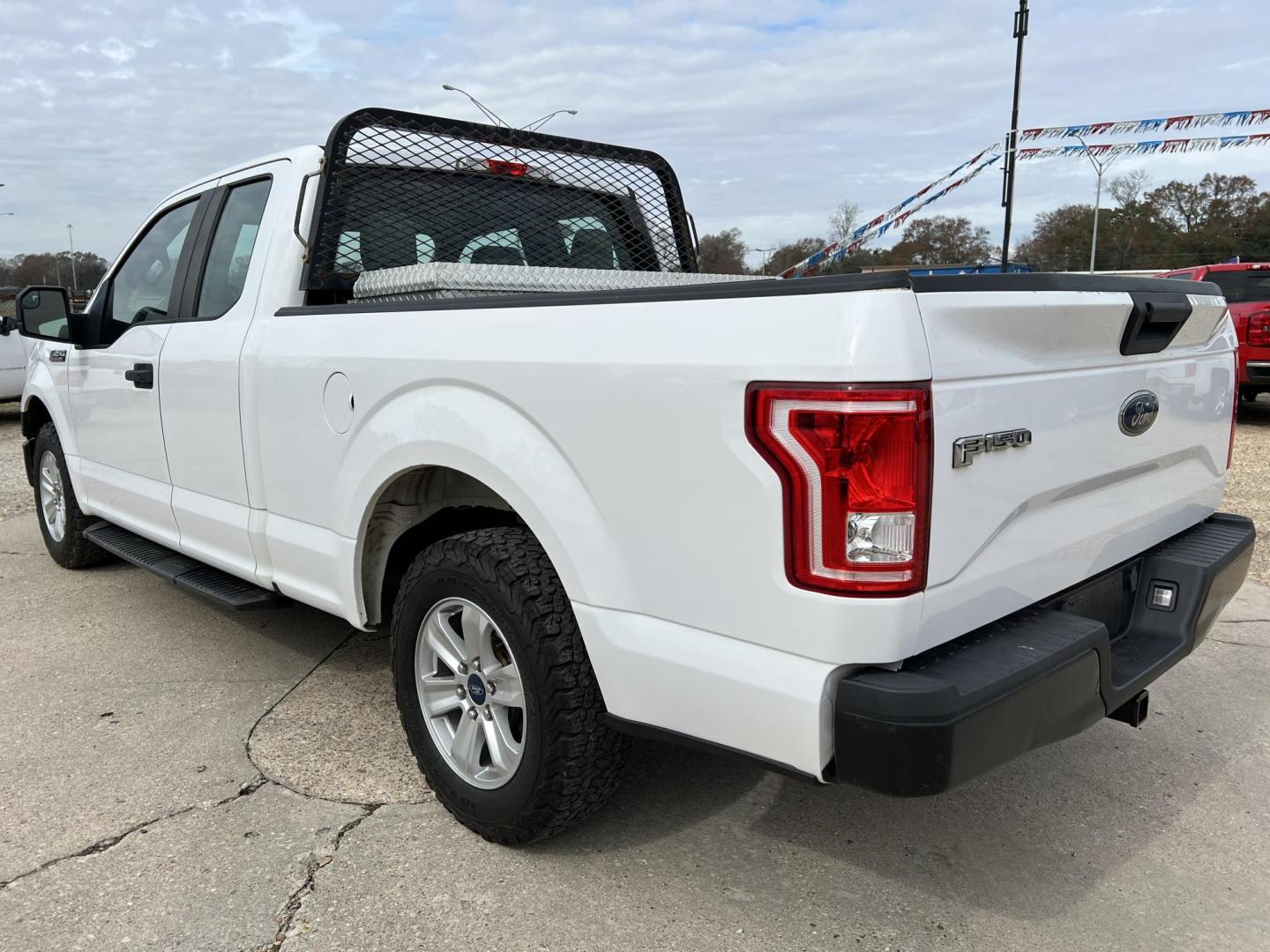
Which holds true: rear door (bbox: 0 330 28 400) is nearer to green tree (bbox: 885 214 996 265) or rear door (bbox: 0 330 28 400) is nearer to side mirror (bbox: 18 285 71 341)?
side mirror (bbox: 18 285 71 341)

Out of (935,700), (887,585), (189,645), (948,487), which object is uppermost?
(948,487)

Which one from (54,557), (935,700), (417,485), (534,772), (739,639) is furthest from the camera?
(54,557)

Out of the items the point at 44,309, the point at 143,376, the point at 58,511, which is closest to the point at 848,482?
the point at 143,376

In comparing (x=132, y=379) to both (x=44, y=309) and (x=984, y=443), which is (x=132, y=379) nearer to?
(x=44, y=309)

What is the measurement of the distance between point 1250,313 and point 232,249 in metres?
10.7

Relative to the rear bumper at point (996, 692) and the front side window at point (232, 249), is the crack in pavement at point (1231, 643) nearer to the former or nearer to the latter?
the rear bumper at point (996, 692)

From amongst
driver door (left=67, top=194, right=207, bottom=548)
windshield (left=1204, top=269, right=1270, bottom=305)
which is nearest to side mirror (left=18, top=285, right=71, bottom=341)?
driver door (left=67, top=194, right=207, bottom=548)

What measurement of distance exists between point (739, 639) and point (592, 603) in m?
0.39

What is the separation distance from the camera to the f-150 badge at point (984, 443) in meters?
1.89

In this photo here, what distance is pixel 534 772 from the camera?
2443mm

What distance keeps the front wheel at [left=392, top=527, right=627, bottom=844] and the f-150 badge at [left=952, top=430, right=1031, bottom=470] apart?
989 millimetres

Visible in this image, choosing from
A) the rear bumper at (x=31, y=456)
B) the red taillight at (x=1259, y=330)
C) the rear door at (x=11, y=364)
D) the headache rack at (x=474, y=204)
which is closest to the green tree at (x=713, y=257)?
the headache rack at (x=474, y=204)

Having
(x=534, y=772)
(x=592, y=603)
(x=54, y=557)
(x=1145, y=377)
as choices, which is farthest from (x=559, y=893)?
(x=54, y=557)

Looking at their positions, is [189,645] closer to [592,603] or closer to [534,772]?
[534,772]
